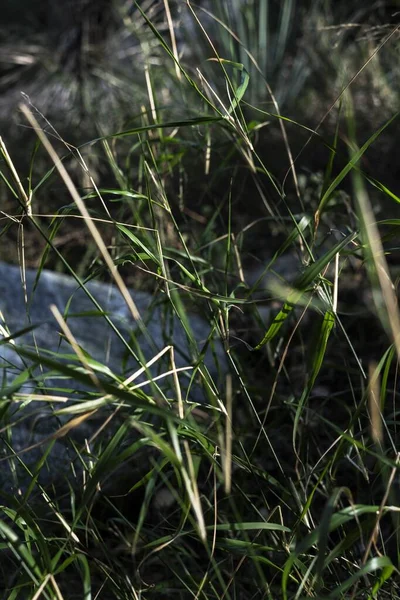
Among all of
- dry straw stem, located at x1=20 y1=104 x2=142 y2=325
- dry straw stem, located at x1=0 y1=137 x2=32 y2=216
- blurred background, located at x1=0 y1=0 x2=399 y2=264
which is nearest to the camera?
dry straw stem, located at x1=20 y1=104 x2=142 y2=325

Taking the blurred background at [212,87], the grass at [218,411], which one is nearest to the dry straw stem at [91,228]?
the grass at [218,411]

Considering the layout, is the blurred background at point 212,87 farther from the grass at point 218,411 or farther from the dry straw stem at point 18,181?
the dry straw stem at point 18,181

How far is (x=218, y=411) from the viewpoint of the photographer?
1080 millimetres

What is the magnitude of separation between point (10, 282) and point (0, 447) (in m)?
1.03

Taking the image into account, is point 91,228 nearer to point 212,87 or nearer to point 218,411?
point 218,411

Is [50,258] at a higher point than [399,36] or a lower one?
lower

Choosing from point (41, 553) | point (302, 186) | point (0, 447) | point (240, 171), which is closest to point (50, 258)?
point (240, 171)

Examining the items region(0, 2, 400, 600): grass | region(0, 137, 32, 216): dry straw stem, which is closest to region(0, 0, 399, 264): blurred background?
region(0, 2, 400, 600): grass

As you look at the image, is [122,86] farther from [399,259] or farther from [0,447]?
[0,447]

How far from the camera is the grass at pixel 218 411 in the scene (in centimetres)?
86

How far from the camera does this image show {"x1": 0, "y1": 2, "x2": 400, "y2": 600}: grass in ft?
2.81

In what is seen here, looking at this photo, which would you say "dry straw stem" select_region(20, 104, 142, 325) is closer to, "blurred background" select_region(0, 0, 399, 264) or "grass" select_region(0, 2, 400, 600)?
"grass" select_region(0, 2, 400, 600)

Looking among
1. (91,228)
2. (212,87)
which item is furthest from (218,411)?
(212,87)

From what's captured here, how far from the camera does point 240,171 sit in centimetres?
Result: 299
